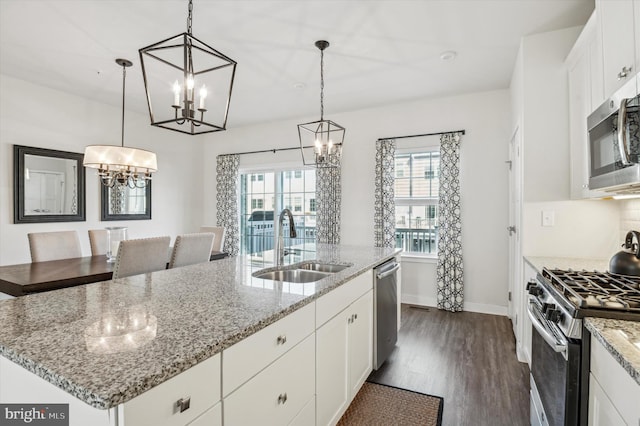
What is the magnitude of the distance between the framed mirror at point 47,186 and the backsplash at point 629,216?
5669 mm

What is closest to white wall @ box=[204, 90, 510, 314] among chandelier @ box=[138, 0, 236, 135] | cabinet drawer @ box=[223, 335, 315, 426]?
chandelier @ box=[138, 0, 236, 135]

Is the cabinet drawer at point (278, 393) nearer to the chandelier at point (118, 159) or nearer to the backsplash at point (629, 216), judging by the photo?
the backsplash at point (629, 216)

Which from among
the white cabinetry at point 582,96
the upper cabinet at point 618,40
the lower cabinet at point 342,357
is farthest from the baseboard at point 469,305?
the upper cabinet at point 618,40

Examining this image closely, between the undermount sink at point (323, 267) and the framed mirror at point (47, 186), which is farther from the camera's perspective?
the framed mirror at point (47, 186)

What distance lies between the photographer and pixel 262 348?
116cm

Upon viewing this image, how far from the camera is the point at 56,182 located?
4078mm

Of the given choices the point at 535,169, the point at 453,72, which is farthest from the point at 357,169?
the point at 535,169

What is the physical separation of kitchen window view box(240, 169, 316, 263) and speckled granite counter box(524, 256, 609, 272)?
322cm

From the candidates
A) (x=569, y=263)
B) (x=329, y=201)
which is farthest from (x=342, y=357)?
(x=329, y=201)

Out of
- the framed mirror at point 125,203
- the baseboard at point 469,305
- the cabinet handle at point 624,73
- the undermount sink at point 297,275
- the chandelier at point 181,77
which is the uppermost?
the chandelier at point 181,77

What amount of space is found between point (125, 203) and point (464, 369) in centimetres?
486

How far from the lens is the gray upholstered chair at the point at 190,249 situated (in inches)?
117

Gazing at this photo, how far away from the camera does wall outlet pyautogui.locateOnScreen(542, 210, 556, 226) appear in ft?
8.50

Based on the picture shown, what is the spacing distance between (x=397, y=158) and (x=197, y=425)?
4277 mm
